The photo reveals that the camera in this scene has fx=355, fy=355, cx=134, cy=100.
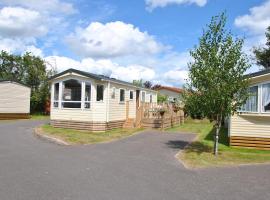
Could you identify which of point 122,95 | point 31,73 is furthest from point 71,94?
point 31,73

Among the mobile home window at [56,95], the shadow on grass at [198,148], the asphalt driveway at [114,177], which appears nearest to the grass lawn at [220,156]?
the shadow on grass at [198,148]

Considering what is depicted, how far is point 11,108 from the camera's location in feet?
95.0

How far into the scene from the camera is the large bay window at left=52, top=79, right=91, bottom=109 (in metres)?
20.3

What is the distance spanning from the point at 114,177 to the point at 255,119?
8078 millimetres

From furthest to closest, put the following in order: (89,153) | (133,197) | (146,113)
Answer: (146,113)
(89,153)
(133,197)

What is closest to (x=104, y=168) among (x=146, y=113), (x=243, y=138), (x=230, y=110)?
(x=230, y=110)

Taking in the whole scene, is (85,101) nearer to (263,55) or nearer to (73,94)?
(73,94)

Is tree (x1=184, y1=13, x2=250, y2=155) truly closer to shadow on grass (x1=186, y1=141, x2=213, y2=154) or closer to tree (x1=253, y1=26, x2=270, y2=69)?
shadow on grass (x1=186, y1=141, x2=213, y2=154)

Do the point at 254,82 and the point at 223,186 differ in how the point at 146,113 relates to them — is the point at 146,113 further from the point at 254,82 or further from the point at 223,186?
the point at 223,186

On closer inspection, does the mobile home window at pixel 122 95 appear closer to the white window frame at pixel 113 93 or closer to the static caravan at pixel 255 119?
the white window frame at pixel 113 93

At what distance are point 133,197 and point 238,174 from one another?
3.84 meters

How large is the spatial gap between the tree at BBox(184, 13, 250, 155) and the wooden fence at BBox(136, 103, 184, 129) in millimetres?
10255

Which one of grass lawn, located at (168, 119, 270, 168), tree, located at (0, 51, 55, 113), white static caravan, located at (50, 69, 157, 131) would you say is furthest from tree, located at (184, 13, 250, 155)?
tree, located at (0, 51, 55, 113)

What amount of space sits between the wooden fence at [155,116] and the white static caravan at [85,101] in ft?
5.76
